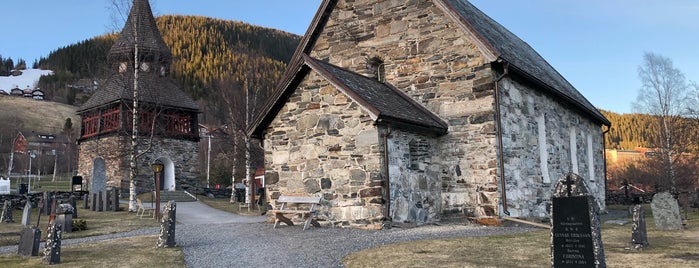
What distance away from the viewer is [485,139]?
1574 cm

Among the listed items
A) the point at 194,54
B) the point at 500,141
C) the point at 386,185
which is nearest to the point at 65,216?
the point at 386,185

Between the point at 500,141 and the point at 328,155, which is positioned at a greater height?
the point at 500,141

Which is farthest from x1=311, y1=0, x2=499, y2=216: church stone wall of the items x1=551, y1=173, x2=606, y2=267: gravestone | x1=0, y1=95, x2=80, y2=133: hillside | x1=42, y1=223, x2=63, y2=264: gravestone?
x1=0, y1=95, x2=80, y2=133: hillside

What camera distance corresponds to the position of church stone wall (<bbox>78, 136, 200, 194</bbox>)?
36.9 m

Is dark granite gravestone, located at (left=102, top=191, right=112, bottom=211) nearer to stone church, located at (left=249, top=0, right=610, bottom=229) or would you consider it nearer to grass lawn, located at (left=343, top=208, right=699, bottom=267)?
stone church, located at (left=249, top=0, right=610, bottom=229)

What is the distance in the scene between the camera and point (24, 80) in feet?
538

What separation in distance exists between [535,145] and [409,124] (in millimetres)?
5578

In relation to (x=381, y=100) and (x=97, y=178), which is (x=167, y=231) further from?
(x=97, y=178)

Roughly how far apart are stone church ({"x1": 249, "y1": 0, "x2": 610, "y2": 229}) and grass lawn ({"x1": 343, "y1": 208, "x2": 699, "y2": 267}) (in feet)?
11.3

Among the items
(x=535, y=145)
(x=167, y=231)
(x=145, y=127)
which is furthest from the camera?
(x=145, y=127)

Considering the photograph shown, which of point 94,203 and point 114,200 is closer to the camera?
point 114,200

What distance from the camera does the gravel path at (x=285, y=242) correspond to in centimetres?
928

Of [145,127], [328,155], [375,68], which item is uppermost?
[145,127]

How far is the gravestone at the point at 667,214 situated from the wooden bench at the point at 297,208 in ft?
28.4
